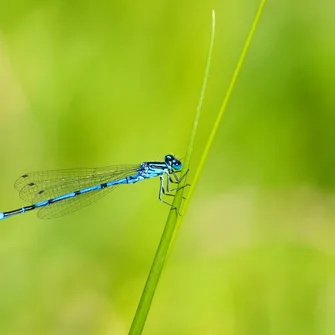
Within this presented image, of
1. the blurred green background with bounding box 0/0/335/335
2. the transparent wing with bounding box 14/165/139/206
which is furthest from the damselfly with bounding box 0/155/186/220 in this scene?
the blurred green background with bounding box 0/0/335/335

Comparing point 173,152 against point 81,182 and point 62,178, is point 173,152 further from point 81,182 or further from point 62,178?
point 62,178

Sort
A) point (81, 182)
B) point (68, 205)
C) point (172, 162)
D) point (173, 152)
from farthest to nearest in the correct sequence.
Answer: point (173, 152) → point (81, 182) → point (68, 205) → point (172, 162)

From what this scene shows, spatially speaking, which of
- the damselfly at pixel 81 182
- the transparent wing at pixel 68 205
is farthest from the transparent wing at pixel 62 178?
the transparent wing at pixel 68 205

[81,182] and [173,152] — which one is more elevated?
[173,152]

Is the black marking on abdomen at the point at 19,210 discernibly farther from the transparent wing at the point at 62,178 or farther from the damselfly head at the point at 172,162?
the damselfly head at the point at 172,162

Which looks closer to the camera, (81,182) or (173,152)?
(81,182)

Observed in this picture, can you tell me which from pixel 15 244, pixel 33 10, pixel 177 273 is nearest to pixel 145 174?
pixel 177 273

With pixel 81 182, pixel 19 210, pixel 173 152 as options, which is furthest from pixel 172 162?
pixel 19 210

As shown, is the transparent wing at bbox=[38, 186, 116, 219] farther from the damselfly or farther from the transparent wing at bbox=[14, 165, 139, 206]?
the transparent wing at bbox=[14, 165, 139, 206]

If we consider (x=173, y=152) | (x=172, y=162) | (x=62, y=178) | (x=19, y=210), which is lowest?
(x=19, y=210)
